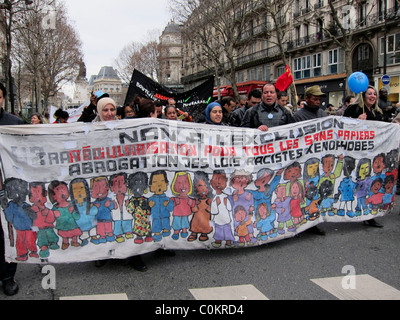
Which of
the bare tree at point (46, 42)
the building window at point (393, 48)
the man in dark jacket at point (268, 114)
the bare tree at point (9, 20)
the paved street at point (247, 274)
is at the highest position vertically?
the bare tree at point (46, 42)

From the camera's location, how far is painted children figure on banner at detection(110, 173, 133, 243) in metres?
3.63

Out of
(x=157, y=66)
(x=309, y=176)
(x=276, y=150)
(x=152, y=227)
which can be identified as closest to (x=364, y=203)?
(x=309, y=176)

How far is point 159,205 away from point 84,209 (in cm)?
75

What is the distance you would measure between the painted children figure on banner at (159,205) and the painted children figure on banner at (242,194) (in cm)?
A: 74

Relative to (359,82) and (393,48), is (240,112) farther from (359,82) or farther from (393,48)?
(393,48)

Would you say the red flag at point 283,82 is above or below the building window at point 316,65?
below

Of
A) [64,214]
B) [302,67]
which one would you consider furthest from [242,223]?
[302,67]

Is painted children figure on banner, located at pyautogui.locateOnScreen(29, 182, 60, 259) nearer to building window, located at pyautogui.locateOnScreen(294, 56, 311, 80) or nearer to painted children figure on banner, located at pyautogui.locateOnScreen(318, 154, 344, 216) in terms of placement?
painted children figure on banner, located at pyautogui.locateOnScreen(318, 154, 344, 216)

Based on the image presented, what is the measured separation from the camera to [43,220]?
11.4 feet

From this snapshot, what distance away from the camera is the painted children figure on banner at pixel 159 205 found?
3.72 meters

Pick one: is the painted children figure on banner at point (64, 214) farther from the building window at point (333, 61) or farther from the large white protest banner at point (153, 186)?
the building window at point (333, 61)

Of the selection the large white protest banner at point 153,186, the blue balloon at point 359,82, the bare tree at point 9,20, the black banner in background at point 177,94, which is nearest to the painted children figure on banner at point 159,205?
the large white protest banner at point 153,186

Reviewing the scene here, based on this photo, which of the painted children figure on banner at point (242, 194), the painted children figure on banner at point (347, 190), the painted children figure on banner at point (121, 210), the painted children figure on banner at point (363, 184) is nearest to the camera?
the painted children figure on banner at point (121, 210)
